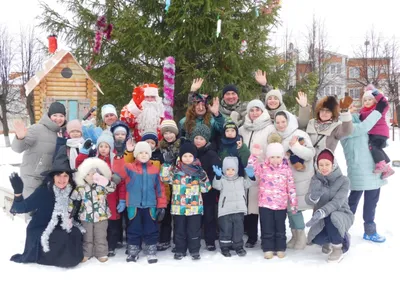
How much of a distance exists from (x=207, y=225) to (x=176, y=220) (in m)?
0.48

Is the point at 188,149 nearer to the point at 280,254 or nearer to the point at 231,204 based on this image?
the point at 231,204

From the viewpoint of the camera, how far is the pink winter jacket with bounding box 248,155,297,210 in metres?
4.78

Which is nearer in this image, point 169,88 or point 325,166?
point 325,166

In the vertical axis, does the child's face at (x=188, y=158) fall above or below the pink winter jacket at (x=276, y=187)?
above

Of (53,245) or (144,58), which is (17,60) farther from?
(53,245)

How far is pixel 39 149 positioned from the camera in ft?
16.3

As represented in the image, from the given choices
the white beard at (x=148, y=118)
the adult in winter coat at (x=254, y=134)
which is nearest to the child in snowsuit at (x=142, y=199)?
the white beard at (x=148, y=118)

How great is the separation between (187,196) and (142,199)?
568 millimetres

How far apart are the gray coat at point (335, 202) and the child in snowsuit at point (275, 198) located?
11.2 inches

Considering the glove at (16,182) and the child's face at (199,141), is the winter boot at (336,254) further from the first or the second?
A: the glove at (16,182)

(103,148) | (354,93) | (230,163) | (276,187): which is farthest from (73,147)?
(354,93)

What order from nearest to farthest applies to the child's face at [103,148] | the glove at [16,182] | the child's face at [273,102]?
the glove at [16,182] < the child's face at [103,148] < the child's face at [273,102]

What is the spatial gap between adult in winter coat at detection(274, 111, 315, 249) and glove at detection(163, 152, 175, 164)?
148 cm

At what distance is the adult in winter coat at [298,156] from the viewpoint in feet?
15.8
